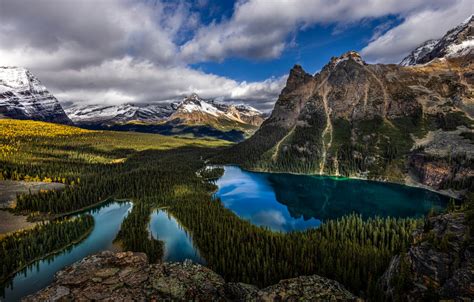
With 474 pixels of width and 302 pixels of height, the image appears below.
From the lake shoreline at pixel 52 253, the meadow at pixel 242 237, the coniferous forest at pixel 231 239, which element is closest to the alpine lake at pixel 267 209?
the lake shoreline at pixel 52 253

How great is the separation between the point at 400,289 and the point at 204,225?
2494 inches

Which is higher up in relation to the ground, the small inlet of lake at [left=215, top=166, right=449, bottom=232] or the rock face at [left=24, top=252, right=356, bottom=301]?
the rock face at [left=24, top=252, right=356, bottom=301]

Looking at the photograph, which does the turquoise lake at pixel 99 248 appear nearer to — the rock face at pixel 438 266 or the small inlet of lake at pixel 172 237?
the small inlet of lake at pixel 172 237

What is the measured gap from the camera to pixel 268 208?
124m

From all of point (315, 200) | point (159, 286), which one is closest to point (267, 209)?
point (315, 200)

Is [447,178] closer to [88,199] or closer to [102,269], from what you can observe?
[102,269]

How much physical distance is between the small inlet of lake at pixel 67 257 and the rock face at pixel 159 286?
685 inches

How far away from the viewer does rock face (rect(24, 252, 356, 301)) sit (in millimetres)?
32669

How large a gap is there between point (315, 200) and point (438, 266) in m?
111

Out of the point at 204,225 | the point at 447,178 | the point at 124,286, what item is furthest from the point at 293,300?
the point at 447,178

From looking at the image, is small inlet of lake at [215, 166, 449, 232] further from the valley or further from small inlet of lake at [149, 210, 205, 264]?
small inlet of lake at [149, 210, 205, 264]

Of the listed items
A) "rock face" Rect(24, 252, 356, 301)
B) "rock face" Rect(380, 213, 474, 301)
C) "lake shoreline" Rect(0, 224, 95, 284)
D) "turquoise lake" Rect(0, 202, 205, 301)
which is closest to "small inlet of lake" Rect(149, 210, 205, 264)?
"turquoise lake" Rect(0, 202, 205, 301)

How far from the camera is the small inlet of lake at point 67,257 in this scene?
5625 cm

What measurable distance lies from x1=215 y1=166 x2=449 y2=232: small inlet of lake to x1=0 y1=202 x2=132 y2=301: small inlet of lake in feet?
169
